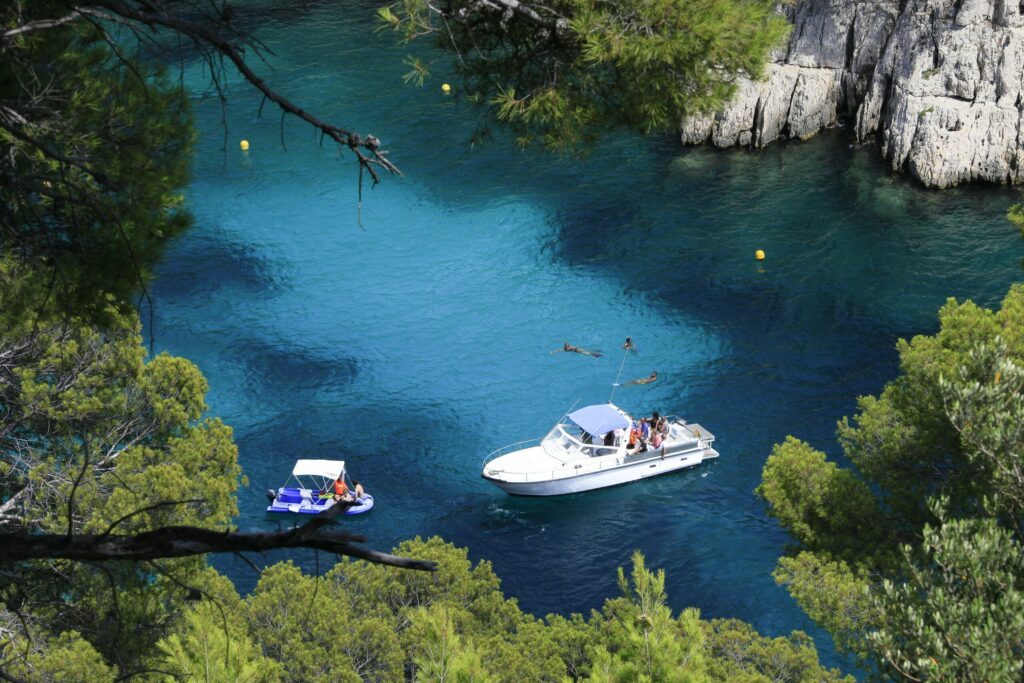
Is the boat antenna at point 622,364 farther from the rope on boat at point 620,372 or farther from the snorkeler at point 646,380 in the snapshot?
the snorkeler at point 646,380

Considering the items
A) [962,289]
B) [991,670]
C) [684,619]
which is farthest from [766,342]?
[991,670]

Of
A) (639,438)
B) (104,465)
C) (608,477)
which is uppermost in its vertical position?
(104,465)

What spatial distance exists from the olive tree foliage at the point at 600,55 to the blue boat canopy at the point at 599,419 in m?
17.5

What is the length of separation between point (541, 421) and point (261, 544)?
2567cm

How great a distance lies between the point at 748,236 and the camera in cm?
3741

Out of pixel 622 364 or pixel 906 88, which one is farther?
pixel 906 88

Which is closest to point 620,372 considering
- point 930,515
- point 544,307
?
point 544,307

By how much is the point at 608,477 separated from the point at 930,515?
42.4 ft

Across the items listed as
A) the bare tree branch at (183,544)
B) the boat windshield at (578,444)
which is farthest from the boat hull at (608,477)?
the bare tree branch at (183,544)

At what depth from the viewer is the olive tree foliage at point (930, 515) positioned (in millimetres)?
11312

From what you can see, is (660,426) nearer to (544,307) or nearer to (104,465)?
(544,307)

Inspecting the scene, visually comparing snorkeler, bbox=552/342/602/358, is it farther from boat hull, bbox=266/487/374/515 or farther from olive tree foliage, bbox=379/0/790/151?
olive tree foliage, bbox=379/0/790/151

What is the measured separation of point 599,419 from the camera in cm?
2888

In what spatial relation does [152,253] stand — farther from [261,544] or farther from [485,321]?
[485,321]
